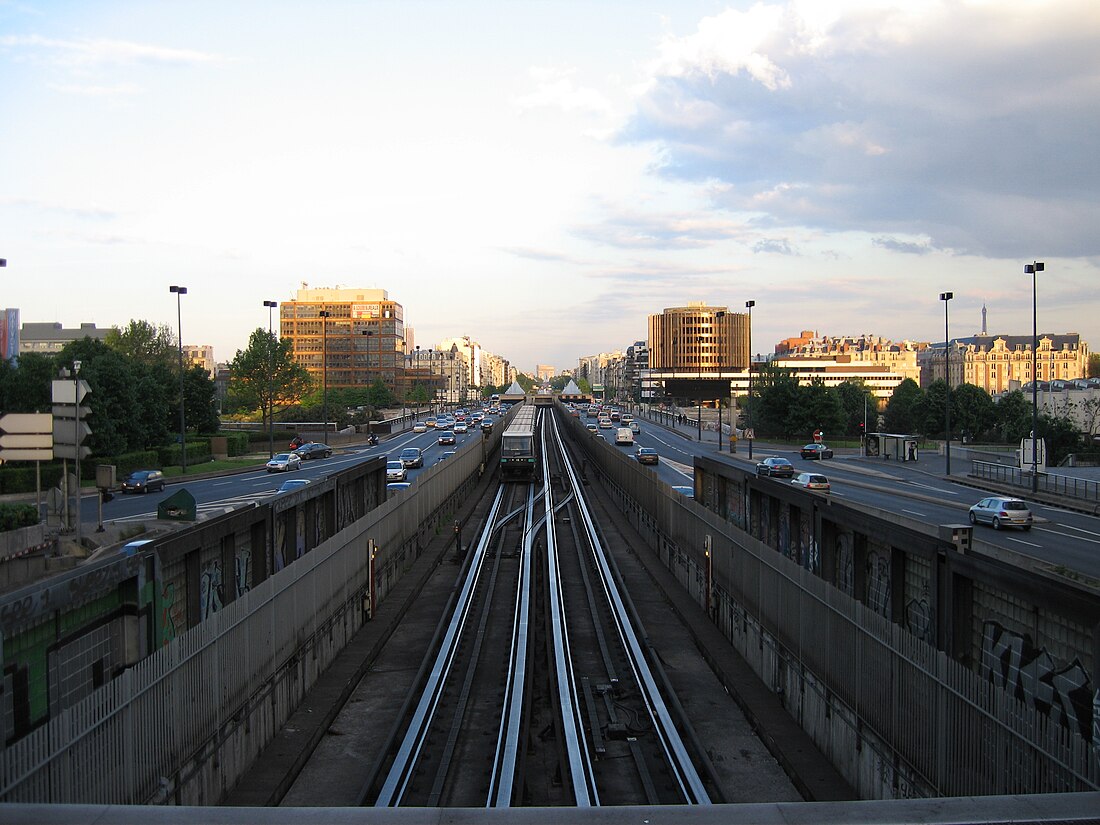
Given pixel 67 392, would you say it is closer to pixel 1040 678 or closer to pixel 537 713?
pixel 537 713

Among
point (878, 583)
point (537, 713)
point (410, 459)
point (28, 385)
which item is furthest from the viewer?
point (410, 459)

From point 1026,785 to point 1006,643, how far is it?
2042mm

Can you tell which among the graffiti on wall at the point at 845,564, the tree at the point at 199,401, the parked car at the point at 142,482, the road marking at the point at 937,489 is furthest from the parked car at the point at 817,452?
the graffiti on wall at the point at 845,564

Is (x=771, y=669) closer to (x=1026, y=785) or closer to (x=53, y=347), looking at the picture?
(x=1026, y=785)

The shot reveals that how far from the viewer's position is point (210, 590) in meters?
12.7

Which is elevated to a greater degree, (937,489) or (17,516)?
(17,516)

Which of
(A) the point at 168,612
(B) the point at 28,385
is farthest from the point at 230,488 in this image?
(A) the point at 168,612

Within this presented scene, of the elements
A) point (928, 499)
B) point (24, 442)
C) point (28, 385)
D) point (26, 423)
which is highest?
point (28, 385)

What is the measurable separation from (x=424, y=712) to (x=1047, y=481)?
41.7 m

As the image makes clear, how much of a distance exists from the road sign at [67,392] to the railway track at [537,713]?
9628 millimetres

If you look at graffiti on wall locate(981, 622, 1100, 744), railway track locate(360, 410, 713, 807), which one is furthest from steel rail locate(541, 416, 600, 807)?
graffiti on wall locate(981, 622, 1100, 744)

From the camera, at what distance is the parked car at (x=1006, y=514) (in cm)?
3275

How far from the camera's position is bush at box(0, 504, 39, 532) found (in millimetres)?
26241

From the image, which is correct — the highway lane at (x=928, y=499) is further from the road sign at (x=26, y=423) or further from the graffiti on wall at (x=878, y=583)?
the road sign at (x=26, y=423)
